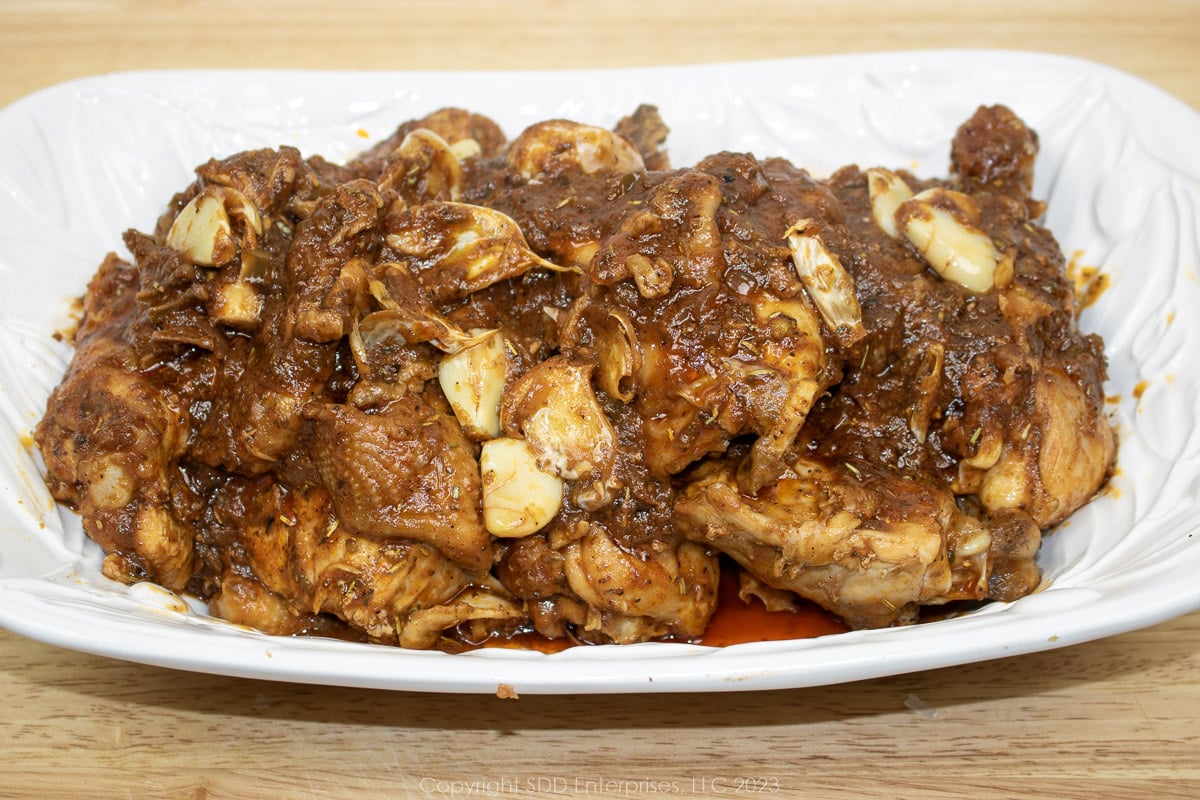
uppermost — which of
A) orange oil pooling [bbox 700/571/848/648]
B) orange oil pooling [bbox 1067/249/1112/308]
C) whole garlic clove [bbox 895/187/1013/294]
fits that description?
whole garlic clove [bbox 895/187/1013/294]

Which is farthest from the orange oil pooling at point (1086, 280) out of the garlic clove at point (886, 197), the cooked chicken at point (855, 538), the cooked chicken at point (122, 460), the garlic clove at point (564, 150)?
the cooked chicken at point (122, 460)

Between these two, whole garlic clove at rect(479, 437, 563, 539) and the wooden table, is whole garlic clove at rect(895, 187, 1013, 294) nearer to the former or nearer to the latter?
the wooden table

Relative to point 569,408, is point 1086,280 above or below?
below

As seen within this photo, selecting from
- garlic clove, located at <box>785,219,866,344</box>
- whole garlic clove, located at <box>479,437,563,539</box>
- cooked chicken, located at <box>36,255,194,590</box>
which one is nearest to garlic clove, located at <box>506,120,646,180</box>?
garlic clove, located at <box>785,219,866,344</box>

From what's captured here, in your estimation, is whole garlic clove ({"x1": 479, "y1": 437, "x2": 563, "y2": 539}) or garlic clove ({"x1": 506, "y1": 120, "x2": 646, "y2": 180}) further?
garlic clove ({"x1": 506, "y1": 120, "x2": 646, "y2": 180})

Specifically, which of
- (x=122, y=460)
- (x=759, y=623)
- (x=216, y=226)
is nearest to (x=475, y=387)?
(x=216, y=226)

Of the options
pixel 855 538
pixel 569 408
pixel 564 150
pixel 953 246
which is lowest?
pixel 855 538

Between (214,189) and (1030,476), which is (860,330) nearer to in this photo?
(1030,476)

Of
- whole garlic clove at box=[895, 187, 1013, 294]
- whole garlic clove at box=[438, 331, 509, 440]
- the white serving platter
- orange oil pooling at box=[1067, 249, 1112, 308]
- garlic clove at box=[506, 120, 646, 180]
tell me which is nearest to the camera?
the white serving platter

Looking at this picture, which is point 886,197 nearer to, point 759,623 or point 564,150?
point 564,150

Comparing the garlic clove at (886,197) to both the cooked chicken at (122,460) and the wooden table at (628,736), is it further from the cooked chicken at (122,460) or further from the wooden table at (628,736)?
the cooked chicken at (122,460)
